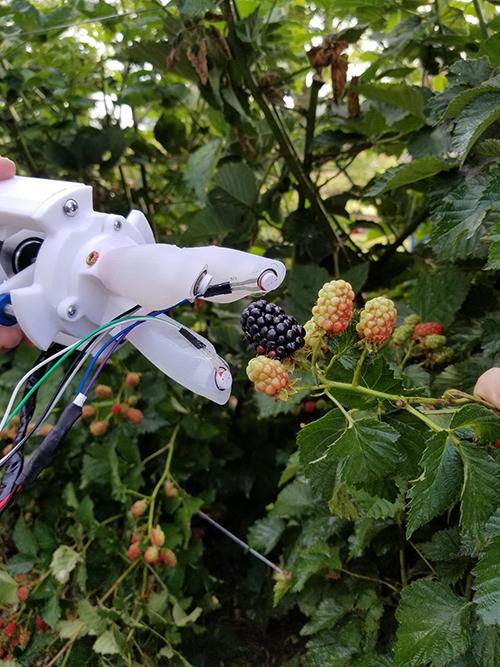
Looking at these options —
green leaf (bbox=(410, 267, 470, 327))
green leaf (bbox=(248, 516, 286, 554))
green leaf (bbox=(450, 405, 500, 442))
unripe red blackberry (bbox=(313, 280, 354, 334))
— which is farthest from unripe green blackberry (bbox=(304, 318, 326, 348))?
green leaf (bbox=(248, 516, 286, 554))

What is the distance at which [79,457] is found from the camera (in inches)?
41.9

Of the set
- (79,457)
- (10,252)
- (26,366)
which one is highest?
(10,252)

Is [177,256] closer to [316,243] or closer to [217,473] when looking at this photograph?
[316,243]

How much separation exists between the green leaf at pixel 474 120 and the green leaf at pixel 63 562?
0.69m

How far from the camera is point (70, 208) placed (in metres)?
0.51

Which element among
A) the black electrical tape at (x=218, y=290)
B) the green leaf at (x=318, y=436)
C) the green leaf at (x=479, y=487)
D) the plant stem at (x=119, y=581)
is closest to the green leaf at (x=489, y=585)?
the green leaf at (x=479, y=487)

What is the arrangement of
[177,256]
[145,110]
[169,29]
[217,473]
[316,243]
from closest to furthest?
1. [177,256]
2. [169,29]
3. [316,243]
4. [217,473]
5. [145,110]

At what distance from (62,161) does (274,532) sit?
751 mm

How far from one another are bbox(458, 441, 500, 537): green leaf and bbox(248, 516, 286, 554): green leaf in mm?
461

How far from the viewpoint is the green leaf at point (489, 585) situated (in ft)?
1.35

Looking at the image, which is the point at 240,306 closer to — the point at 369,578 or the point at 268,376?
the point at 369,578

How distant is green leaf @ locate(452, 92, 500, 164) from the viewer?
0.58 m

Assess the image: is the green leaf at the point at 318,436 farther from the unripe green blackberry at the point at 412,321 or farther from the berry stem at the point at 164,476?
the berry stem at the point at 164,476

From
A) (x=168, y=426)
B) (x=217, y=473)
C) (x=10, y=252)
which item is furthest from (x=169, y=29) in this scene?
(x=217, y=473)
